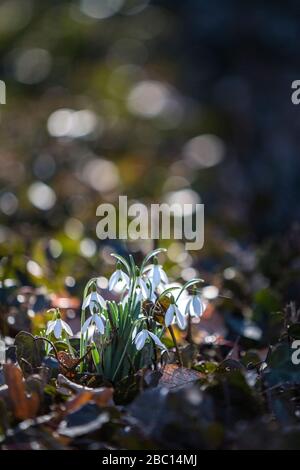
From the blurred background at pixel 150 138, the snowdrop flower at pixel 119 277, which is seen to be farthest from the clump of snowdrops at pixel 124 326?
the blurred background at pixel 150 138

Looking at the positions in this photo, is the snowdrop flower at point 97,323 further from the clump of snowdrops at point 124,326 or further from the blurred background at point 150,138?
the blurred background at point 150,138

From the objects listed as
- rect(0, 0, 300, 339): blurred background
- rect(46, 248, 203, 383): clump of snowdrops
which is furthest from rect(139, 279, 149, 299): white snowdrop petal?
rect(0, 0, 300, 339): blurred background

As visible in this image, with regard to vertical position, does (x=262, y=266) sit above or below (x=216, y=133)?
below

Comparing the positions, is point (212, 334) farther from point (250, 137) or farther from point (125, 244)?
point (250, 137)

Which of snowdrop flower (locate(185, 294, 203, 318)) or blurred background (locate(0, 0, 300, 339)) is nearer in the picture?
snowdrop flower (locate(185, 294, 203, 318))

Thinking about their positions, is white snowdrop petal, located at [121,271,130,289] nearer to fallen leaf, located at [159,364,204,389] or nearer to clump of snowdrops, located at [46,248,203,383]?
clump of snowdrops, located at [46,248,203,383]

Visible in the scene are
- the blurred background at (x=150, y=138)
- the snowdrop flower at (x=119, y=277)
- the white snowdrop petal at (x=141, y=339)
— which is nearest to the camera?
the white snowdrop petal at (x=141, y=339)

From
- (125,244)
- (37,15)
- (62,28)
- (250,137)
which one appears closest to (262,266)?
(125,244)

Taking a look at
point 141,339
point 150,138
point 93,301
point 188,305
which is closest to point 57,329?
point 93,301

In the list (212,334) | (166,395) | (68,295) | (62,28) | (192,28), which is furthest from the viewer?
(192,28)
